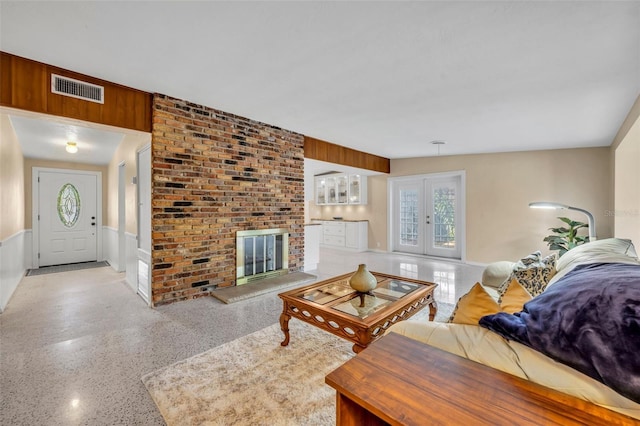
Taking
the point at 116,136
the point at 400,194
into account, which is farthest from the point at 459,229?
the point at 116,136

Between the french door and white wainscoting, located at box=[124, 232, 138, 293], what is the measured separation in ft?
17.6

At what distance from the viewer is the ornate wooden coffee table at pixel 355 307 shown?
1.79 m

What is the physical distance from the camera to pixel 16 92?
2254 mm

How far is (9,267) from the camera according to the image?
3408 millimetres

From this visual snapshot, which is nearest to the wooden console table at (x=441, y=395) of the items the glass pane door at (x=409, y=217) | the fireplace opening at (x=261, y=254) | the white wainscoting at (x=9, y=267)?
the fireplace opening at (x=261, y=254)

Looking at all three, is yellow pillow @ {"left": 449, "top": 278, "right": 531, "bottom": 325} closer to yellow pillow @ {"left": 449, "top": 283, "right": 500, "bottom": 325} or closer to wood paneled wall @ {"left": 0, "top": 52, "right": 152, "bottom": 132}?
yellow pillow @ {"left": 449, "top": 283, "right": 500, "bottom": 325}

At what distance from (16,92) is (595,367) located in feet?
12.7

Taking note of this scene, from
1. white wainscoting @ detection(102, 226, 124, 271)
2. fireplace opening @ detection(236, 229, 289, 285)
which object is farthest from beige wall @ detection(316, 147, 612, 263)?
white wainscoting @ detection(102, 226, 124, 271)

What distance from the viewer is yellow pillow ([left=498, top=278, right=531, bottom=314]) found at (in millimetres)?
1369

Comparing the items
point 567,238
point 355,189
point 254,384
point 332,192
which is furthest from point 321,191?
point 254,384

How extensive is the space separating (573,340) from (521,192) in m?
5.22

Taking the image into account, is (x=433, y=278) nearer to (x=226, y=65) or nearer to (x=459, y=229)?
(x=459, y=229)

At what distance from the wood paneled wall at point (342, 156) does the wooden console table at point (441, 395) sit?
410cm

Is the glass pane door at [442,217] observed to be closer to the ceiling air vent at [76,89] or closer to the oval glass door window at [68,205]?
the ceiling air vent at [76,89]
